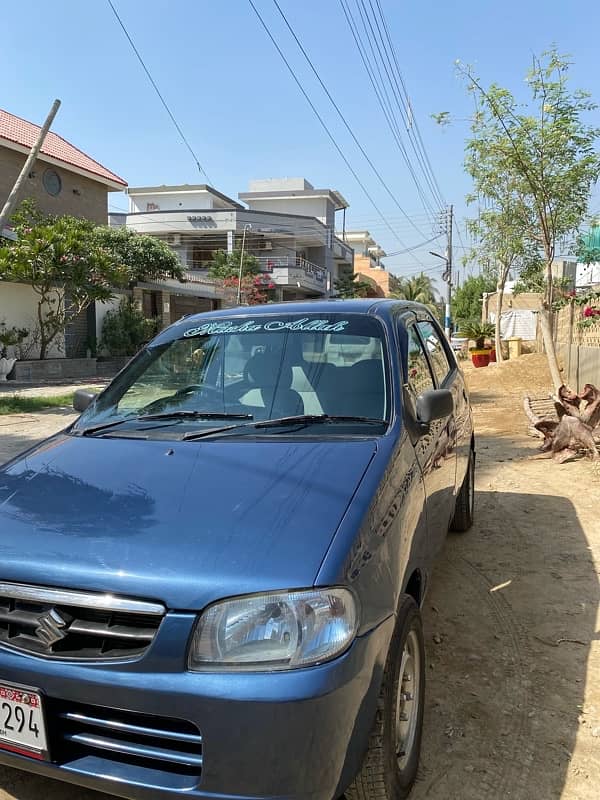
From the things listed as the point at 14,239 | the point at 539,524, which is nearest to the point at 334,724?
the point at 539,524

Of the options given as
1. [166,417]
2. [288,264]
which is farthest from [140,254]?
[166,417]

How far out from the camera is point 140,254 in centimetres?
2678

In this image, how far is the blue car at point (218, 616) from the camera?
1.62 metres

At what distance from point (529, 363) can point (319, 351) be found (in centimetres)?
1648

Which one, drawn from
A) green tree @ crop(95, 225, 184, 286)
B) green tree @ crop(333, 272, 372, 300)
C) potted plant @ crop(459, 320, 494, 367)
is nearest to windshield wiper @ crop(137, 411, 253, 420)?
potted plant @ crop(459, 320, 494, 367)

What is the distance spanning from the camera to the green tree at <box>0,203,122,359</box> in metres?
16.1

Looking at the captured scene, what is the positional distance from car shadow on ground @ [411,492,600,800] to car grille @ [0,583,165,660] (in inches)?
47.8

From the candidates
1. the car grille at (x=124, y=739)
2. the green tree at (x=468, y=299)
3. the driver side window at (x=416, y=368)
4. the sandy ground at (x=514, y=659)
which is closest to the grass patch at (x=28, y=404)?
the sandy ground at (x=514, y=659)

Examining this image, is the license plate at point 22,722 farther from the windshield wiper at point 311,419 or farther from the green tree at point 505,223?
the green tree at point 505,223

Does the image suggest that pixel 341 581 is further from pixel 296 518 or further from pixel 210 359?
pixel 210 359

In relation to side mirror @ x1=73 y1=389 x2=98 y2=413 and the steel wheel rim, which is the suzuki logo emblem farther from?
side mirror @ x1=73 y1=389 x2=98 y2=413

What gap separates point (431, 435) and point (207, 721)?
183cm

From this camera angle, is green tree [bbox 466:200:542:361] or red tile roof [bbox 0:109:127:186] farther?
red tile roof [bbox 0:109:127:186]

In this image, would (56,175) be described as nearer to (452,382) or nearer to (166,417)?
(452,382)
